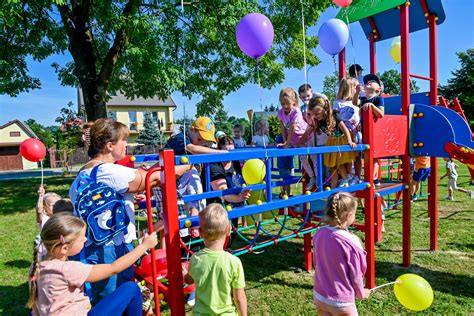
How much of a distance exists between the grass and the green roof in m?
3.63

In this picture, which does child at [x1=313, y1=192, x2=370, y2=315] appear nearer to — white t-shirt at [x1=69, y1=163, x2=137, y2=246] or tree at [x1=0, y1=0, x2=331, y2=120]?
white t-shirt at [x1=69, y1=163, x2=137, y2=246]

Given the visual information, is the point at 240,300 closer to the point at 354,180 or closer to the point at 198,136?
the point at 198,136

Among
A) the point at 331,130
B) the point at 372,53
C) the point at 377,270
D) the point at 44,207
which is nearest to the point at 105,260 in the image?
the point at 44,207

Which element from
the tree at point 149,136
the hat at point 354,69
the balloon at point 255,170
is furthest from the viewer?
the tree at point 149,136

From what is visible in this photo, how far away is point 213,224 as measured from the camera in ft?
7.06

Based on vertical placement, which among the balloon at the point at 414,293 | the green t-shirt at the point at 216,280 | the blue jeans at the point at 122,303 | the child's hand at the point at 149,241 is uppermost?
the child's hand at the point at 149,241

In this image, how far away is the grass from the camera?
375 cm

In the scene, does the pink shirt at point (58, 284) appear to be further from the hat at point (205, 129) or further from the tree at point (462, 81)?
the tree at point (462, 81)

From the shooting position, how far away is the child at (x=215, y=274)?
6.98 feet

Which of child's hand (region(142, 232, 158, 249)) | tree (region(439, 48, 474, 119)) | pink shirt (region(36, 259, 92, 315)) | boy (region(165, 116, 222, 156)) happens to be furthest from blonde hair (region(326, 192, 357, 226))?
tree (region(439, 48, 474, 119))

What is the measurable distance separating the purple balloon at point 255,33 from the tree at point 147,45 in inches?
213

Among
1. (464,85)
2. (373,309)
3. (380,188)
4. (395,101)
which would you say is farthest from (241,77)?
(464,85)

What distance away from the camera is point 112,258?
2.31 m

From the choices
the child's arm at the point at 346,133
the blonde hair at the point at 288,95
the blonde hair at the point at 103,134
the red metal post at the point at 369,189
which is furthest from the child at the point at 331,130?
the blonde hair at the point at 103,134
